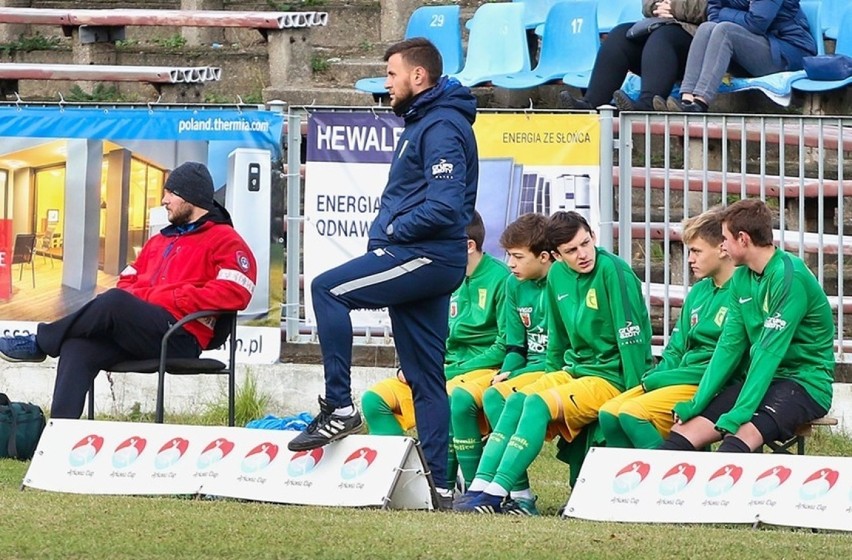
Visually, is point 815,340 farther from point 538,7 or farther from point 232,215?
point 538,7

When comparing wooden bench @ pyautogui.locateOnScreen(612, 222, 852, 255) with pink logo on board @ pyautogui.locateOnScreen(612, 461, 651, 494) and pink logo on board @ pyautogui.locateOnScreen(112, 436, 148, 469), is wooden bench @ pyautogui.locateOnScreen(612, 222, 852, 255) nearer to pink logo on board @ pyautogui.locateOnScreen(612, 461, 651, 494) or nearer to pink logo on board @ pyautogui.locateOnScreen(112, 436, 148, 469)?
pink logo on board @ pyautogui.locateOnScreen(612, 461, 651, 494)

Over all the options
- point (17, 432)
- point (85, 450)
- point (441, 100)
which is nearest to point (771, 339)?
point (441, 100)

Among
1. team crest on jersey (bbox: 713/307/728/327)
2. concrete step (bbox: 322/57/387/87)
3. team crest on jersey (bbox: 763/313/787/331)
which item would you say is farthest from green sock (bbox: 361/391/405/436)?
concrete step (bbox: 322/57/387/87)

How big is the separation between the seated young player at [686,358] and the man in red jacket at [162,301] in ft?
6.92

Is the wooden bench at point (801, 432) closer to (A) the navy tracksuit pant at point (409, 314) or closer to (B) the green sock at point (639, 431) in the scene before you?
(B) the green sock at point (639, 431)

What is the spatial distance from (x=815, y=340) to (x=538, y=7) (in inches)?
308

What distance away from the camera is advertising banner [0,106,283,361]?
1028 cm

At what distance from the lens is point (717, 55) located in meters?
11.6

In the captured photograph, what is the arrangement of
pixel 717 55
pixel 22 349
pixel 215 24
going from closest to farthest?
pixel 22 349, pixel 717 55, pixel 215 24

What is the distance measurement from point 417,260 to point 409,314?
1.00ft

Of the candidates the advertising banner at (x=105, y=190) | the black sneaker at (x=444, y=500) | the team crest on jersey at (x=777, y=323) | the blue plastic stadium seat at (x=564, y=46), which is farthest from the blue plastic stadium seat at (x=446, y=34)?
the team crest on jersey at (x=777, y=323)

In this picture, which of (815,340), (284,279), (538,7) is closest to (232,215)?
(284,279)

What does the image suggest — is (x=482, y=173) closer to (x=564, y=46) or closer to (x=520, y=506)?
(x=520, y=506)

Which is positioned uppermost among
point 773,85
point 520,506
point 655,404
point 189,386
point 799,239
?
point 773,85
